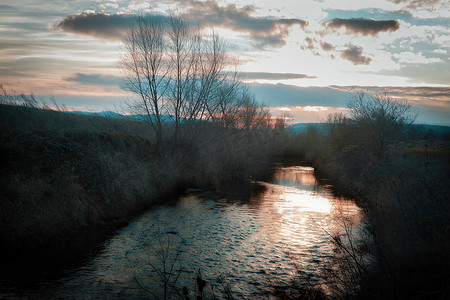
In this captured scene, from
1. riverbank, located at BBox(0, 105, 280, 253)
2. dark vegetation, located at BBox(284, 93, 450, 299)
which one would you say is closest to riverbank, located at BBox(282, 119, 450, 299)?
dark vegetation, located at BBox(284, 93, 450, 299)

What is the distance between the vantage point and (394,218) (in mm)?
9430

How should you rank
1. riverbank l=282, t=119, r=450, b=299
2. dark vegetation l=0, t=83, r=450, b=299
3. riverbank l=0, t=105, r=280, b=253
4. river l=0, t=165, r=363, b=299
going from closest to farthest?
riverbank l=282, t=119, r=450, b=299 < dark vegetation l=0, t=83, r=450, b=299 < river l=0, t=165, r=363, b=299 < riverbank l=0, t=105, r=280, b=253

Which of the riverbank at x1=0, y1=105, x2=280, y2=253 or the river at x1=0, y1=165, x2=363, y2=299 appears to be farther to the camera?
the riverbank at x1=0, y1=105, x2=280, y2=253

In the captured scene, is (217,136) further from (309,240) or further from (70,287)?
(70,287)

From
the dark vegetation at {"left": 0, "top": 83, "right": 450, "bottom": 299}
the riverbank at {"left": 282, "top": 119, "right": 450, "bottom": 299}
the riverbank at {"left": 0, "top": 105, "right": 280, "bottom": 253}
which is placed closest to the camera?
the riverbank at {"left": 282, "top": 119, "right": 450, "bottom": 299}

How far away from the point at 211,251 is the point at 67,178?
20.6ft

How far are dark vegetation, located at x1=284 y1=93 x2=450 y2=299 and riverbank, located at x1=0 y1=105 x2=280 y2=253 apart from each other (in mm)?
8460

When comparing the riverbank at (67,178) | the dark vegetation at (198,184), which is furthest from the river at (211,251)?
the riverbank at (67,178)

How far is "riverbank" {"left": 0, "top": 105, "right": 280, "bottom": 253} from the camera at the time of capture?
29.6ft

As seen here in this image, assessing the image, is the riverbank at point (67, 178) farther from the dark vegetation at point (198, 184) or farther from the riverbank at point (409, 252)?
the riverbank at point (409, 252)

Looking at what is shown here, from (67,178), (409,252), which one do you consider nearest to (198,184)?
(67,178)

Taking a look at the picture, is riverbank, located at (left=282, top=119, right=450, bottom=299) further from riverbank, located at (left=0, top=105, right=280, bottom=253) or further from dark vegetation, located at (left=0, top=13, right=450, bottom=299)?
riverbank, located at (left=0, top=105, right=280, bottom=253)

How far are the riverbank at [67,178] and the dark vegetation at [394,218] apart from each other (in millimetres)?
8460

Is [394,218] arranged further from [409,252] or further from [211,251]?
[211,251]
